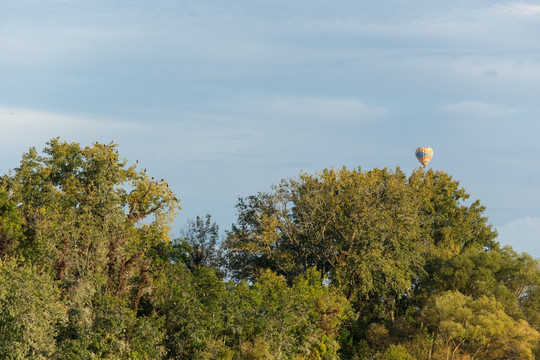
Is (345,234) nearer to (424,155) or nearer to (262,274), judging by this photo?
(262,274)

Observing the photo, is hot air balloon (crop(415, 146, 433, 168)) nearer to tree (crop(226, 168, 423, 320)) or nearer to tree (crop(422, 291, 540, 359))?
tree (crop(226, 168, 423, 320))

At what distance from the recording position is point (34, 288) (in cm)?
4397

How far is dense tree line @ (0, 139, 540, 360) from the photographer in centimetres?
4781

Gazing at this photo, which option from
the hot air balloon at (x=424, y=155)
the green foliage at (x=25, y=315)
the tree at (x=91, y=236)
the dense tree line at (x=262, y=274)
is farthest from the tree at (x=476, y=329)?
the hot air balloon at (x=424, y=155)

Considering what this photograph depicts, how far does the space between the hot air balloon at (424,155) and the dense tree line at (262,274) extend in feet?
80.6

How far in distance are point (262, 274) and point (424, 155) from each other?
51235mm

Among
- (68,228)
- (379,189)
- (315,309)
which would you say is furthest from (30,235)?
A: (379,189)

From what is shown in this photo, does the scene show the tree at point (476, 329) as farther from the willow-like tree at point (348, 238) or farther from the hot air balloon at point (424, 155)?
the hot air balloon at point (424, 155)

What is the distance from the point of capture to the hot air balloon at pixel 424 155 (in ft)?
366

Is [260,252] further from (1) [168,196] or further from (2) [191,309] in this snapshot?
(2) [191,309]

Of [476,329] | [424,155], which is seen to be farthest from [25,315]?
[424,155]

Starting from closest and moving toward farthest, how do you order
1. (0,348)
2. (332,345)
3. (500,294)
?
(0,348) < (332,345) < (500,294)

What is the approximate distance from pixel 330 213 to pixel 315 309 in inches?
568

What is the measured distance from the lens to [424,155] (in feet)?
368
